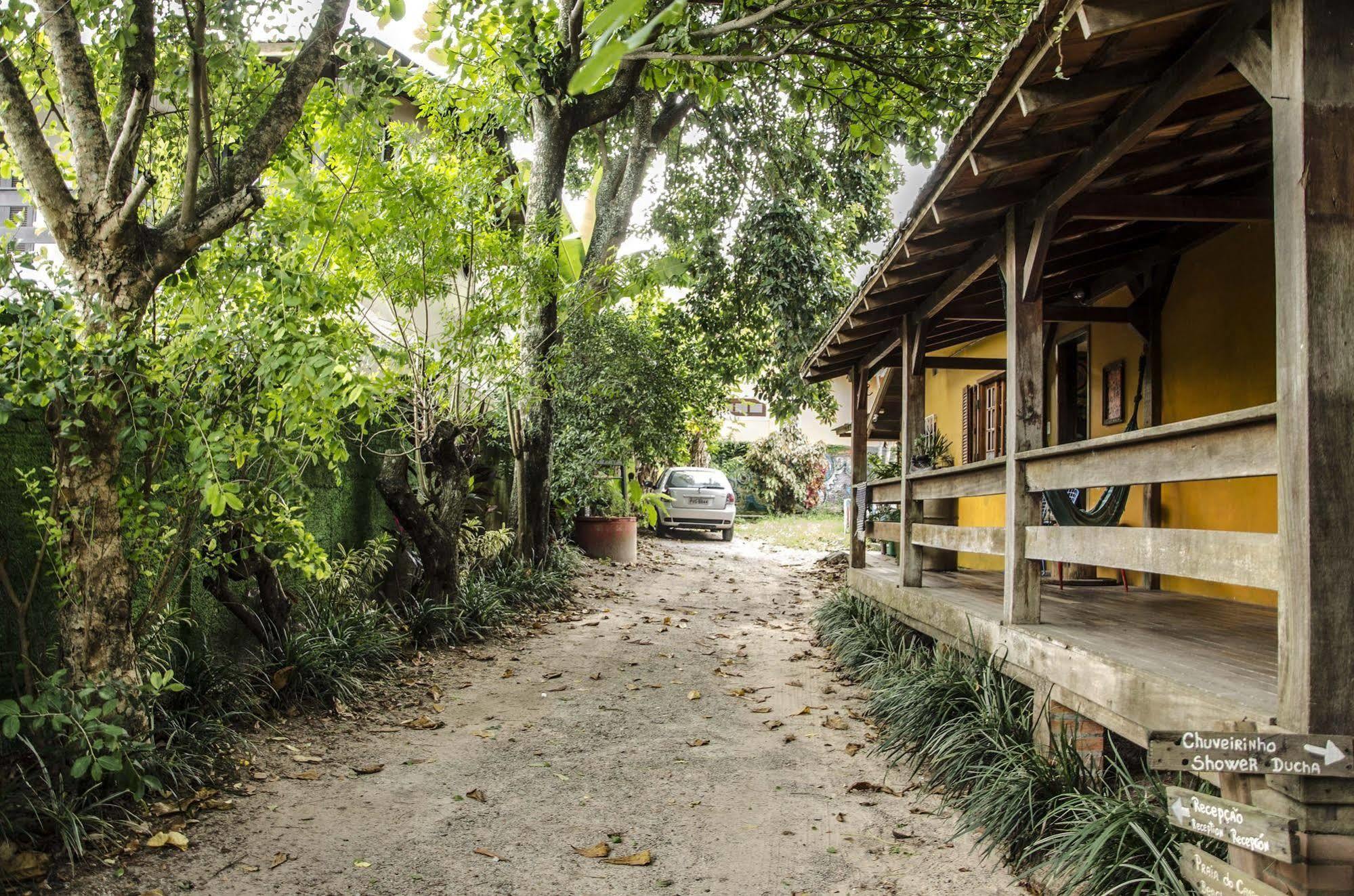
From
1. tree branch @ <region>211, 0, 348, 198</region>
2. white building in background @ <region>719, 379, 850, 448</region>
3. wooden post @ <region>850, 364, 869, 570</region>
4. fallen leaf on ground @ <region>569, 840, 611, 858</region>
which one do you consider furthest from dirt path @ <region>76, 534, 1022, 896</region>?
white building in background @ <region>719, 379, 850, 448</region>

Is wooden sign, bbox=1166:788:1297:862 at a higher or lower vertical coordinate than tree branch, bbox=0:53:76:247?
lower

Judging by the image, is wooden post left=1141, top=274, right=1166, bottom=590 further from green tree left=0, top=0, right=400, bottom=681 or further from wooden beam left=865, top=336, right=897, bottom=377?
green tree left=0, top=0, right=400, bottom=681

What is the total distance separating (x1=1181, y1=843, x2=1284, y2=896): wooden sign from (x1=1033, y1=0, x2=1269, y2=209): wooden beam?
2.74 metres

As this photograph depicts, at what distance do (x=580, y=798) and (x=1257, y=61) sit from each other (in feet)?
15.0

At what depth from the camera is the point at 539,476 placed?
1241cm

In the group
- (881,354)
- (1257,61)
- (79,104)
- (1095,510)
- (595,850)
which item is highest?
(79,104)

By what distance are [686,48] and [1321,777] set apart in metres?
7.02

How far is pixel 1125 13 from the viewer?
3250mm

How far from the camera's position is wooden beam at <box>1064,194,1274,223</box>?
5.29 metres

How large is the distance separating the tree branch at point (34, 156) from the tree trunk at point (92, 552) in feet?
3.44

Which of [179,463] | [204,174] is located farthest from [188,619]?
[204,174]

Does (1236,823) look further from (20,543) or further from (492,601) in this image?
(492,601)

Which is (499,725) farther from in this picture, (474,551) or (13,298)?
(474,551)

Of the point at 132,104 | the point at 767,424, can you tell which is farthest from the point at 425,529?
the point at 767,424
